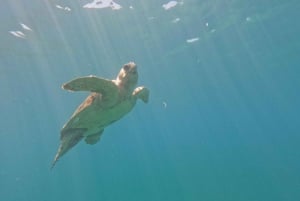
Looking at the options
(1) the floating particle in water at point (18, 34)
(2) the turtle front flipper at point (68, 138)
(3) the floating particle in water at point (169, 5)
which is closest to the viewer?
(2) the turtle front flipper at point (68, 138)

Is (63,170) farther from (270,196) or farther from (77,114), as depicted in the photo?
(77,114)

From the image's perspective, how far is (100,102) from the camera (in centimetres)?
672

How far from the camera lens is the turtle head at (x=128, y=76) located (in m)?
6.39

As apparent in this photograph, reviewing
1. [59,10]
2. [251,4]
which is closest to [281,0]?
[251,4]

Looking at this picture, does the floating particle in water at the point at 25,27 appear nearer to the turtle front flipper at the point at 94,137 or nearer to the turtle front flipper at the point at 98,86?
the turtle front flipper at the point at 94,137

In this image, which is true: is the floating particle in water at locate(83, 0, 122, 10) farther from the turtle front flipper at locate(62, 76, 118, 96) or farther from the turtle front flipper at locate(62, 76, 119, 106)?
the turtle front flipper at locate(62, 76, 118, 96)

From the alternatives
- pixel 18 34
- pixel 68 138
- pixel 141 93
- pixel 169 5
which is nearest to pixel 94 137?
pixel 68 138

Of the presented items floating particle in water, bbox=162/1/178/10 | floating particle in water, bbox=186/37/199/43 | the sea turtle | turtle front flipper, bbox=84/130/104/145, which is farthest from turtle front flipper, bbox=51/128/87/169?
floating particle in water, bbox=186/37/199/43

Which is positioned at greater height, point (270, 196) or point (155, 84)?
point (155, 84)

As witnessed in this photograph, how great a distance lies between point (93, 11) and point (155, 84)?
19224 mm

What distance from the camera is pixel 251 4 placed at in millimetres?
21375

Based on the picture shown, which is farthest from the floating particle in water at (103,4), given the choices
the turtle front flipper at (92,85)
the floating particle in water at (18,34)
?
the turtle front flipper at (92,85)

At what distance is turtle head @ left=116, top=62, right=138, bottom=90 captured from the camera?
6395 mm

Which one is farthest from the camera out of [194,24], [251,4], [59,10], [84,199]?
[84,199]
